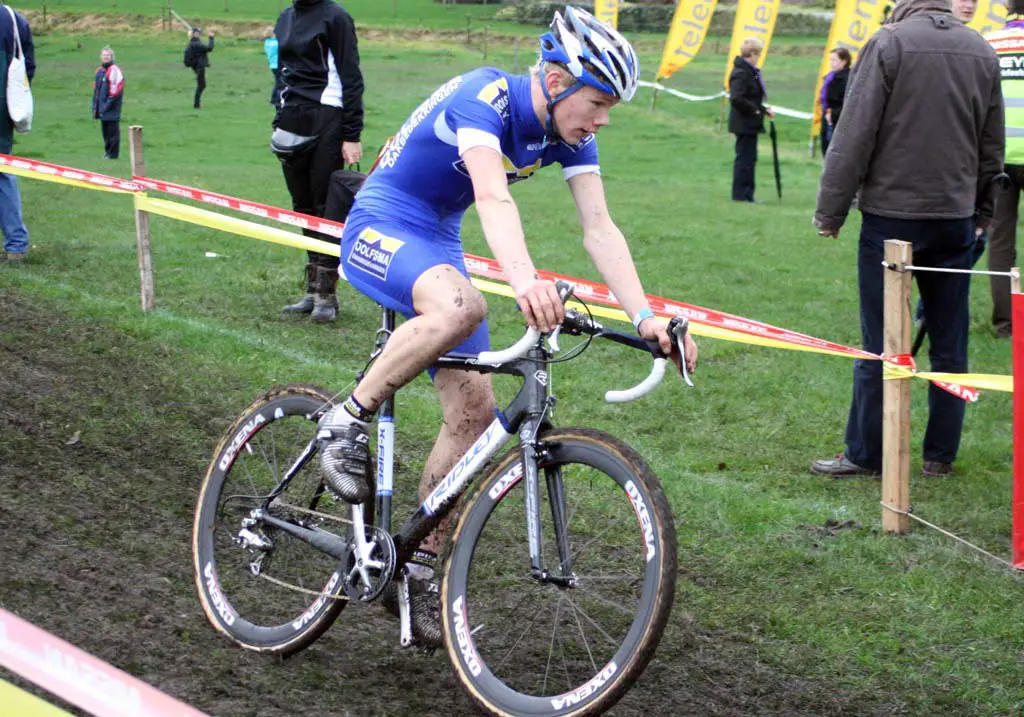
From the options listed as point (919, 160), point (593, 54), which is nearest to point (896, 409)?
point (919, 160)

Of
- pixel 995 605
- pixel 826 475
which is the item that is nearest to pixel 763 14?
pixel 826 475

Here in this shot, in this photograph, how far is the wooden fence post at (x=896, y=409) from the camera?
5906 millimetres

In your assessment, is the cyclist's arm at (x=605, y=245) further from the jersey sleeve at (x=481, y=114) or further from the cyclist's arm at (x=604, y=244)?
the jersey sleeve at (x=481, y=114)

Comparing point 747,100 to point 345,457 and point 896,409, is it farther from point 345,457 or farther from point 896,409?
point 345,457

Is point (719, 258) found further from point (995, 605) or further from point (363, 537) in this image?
point (363, 537)

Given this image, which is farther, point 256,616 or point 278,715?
point 256,616

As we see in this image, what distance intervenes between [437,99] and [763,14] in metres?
25.9

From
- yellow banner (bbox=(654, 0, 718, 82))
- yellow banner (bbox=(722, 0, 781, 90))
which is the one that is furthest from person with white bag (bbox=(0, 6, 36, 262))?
yellow banner (bbox=(654, 0, 718, 82))

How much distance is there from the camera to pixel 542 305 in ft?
11.8

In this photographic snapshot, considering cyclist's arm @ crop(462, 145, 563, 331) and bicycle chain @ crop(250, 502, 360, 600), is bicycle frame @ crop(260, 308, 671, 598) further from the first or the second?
cyclist's arm @ crop(462, 145, 563, 331)

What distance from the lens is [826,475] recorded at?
7141 millimetres

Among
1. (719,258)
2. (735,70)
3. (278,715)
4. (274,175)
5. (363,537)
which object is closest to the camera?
(278,715)

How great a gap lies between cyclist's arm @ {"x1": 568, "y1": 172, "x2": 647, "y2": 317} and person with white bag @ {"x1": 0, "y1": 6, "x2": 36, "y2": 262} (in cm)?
892

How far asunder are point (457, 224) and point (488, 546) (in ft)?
4.96
